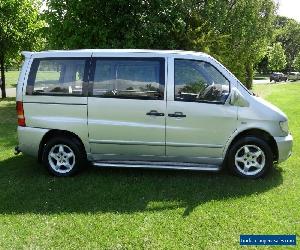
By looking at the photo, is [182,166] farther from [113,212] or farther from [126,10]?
[126,10]

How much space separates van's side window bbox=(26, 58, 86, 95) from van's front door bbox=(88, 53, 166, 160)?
27cm

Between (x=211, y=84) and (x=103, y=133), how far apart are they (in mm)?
1967

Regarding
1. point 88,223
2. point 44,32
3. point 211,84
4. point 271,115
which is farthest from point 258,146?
point 44,32

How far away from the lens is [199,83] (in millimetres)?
6539

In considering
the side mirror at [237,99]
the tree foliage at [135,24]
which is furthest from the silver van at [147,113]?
the tree foliage at [135,24]

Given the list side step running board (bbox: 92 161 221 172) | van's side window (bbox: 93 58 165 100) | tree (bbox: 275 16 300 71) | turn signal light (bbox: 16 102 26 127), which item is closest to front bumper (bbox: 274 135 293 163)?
side step running board (bbox: 92 161 221 172)

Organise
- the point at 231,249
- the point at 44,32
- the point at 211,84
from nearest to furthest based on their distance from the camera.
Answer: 1. the point at 231,249
2. the point at 211,84
3. the point at 44,32

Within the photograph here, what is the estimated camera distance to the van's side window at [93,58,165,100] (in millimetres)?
6543

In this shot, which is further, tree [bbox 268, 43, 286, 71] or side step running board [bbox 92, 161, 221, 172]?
tree [bbox 268, 43, 286, 71]

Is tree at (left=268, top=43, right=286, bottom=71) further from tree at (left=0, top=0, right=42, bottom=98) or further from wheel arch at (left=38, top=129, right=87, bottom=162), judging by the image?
wheel arch at (left=38, top=129, right=87, bottom=162)

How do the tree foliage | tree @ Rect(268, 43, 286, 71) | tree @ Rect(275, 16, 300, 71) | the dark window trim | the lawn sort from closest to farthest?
1. the lawn
2. the dark window trim
3. the tree foliage
4. tree @ Rect(268, 43, 286, 71)
5. tree @ Rect(275, 16, 300, 71)

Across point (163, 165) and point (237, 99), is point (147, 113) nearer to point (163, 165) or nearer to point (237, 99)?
point (163, 165)

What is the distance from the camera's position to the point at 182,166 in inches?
259

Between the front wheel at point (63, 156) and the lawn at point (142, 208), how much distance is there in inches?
6.9
